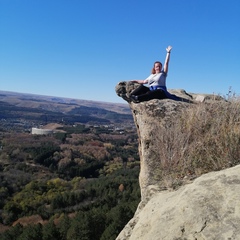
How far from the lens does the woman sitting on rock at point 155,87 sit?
8352mm

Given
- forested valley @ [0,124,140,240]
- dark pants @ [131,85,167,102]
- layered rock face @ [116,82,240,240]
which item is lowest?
forested valley @ [0,124,140,240]

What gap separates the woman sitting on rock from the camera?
329 inches

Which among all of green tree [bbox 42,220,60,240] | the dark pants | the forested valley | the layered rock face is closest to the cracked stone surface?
the layered rock face

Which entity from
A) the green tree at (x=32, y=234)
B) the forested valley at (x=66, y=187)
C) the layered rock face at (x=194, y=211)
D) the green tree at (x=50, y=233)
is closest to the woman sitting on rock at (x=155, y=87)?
the layered rock face at (x=194, y=211)

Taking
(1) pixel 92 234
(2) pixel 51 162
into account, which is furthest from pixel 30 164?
(1) pixel 92 234

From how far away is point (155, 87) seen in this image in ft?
28.4

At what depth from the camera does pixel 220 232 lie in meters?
3.49

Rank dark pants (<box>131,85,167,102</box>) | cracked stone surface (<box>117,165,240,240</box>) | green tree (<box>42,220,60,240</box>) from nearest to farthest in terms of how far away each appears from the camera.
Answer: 1. cracked stone surface (<box>117,165,240,240</box>)
2. dark pants (<box>131,85,167,102</box>)
3. green tree (<box>42,220,60,240</box>)

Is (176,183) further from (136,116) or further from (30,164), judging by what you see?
(30,164)

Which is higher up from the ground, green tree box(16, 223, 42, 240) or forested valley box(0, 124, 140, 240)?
green tree box(16, 223, 42, 240)

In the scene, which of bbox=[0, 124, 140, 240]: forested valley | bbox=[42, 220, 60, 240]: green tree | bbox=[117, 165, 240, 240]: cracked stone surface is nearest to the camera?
bbox=[117, 165, 240, 240]: cracked stone surface

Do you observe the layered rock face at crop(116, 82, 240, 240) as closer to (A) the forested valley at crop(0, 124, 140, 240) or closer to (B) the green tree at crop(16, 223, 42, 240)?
(A) the forested valley at crop(0, 124, 140, 240)

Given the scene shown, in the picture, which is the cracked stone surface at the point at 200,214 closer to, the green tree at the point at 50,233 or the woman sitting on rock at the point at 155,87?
the woman sitting on rock at the point at 155,87

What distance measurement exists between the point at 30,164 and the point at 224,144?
3274 inches
